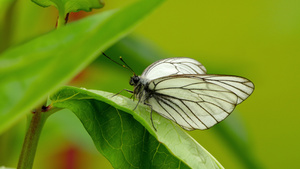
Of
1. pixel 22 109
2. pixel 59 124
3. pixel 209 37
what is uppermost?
pixel 209 37

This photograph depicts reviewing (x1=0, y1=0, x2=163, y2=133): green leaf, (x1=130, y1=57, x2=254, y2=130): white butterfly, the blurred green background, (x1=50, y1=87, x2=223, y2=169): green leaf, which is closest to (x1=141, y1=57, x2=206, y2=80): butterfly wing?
(x1=130, y1=57, x2=254, y2=130): white butterfly

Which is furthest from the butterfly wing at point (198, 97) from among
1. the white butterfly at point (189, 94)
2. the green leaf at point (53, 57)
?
the green leaf at point (53, 57)

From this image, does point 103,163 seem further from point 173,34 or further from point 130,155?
point 130,155

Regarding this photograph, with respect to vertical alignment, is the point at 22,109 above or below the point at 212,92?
below

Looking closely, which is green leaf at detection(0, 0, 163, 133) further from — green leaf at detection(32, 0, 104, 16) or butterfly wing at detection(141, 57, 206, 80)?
butterfly wing at detection(141, 57, 206, 80)

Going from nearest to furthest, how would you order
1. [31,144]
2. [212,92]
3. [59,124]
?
[31,144]
[212,92]
[59,124]

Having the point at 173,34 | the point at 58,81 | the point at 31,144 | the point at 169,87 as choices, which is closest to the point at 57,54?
the point at 58,81

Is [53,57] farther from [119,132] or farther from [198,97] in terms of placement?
[198,97]
